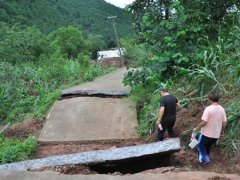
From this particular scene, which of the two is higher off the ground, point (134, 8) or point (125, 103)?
point (134, 8)

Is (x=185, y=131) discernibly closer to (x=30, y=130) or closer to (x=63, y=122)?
(x=63, y=122)

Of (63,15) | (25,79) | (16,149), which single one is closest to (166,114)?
(16,149)

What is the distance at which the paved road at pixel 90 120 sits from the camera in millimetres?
7383

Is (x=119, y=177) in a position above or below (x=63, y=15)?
below

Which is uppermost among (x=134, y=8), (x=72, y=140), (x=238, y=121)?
(x=134, y=8)

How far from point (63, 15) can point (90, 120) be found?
7566cm

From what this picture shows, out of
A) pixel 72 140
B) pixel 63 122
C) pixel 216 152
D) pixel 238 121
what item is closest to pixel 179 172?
pixel 216 152

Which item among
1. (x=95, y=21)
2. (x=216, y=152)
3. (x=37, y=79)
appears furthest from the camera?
(x=95, y=21)

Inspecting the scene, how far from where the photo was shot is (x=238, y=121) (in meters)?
5.52

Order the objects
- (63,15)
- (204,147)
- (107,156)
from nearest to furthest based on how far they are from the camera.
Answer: (204,147)
(107,156)
(63,15)

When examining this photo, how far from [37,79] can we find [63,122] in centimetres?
477

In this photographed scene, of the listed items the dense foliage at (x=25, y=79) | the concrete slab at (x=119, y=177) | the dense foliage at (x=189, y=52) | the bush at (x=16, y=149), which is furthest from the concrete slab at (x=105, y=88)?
the concrete slab at (x=119, y=177)

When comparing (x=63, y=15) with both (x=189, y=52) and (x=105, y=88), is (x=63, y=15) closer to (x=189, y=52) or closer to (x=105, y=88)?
(x=105, y=88)

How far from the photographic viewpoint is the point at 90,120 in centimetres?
799
